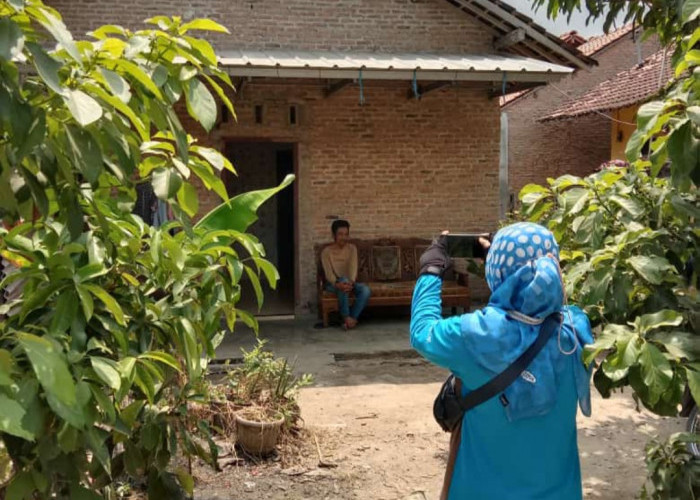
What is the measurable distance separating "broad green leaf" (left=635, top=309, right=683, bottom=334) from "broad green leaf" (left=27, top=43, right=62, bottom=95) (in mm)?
1805

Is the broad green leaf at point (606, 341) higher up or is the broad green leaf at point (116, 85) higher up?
the broad green leaf at point (116, 85)

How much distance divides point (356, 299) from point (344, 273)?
0.39m

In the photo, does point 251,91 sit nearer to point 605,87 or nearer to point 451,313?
point 451,313

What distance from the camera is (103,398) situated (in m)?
1.52

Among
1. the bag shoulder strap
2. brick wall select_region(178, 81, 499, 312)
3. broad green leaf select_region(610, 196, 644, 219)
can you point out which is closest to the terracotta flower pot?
the bag shoulder strap

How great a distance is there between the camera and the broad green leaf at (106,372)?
147 centimetres

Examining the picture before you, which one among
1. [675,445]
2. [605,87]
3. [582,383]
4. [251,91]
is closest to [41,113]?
[582,383]

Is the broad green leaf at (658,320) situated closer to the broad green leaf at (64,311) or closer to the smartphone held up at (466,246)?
the smartphone held up at (466,246)

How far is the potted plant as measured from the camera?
483 centimetres

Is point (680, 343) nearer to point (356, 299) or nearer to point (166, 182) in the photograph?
point (166, 182)

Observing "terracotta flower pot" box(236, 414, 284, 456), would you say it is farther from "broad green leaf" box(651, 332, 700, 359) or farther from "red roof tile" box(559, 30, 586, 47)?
"red roof tile" box(559, 30, 586, 47)

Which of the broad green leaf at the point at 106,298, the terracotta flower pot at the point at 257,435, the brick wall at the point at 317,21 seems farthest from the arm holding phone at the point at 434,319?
the brick wall at the point at 317,21

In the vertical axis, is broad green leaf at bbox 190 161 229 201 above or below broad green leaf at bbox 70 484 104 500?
above

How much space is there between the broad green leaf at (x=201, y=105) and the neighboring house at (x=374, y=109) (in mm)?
7632
